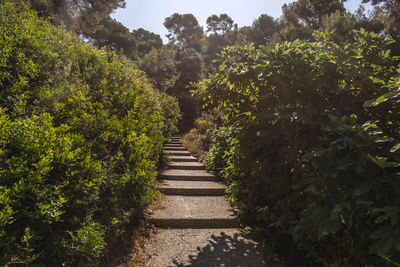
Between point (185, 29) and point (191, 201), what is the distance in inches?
1898

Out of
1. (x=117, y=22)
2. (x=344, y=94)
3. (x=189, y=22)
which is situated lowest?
(x=344, y=94)

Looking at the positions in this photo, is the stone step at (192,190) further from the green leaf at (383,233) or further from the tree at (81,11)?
the tree at (81,11)

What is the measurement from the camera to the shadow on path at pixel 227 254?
8.86ft

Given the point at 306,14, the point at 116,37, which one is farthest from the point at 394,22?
the point at 116,37

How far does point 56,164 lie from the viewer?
79.4 inches

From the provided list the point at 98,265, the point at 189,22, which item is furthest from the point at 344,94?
the point at 189,22

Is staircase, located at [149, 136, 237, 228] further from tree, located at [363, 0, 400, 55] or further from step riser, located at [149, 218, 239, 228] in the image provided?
tree, located at [363, 0, 400, 55]

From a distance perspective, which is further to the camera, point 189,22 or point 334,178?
point 189,22

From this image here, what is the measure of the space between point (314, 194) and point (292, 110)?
0.84 metres

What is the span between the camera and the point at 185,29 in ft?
153

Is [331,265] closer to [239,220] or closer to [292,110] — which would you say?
[292,110]

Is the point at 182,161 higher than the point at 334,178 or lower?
lower

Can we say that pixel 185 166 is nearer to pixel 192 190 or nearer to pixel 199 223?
pixel 192 190

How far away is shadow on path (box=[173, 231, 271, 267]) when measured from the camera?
2699 mm
